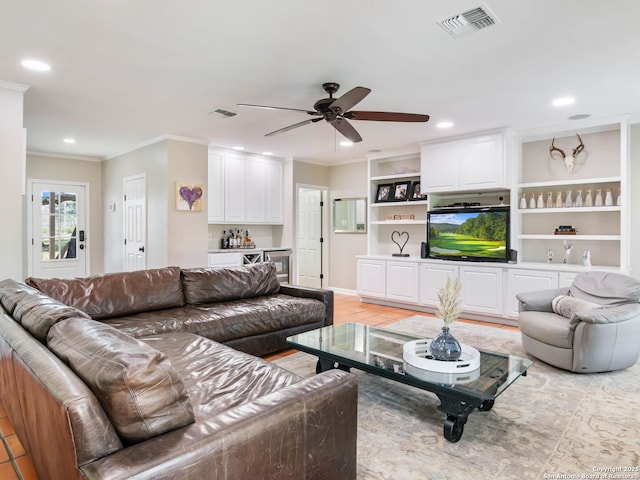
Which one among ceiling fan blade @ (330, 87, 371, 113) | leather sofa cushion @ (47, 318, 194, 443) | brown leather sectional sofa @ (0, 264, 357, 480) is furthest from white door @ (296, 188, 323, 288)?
leather sofa cushion @ (47, 318, 194, 443)

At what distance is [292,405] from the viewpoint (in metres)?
1.36

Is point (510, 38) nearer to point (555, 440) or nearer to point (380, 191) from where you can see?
point (555, 440)

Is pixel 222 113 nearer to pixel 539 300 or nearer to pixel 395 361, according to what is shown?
pixel 395 361

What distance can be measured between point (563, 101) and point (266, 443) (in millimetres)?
4356

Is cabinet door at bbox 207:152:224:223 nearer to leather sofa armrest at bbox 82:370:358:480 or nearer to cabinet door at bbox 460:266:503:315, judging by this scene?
cabinet door at bbox 460:266:503:315

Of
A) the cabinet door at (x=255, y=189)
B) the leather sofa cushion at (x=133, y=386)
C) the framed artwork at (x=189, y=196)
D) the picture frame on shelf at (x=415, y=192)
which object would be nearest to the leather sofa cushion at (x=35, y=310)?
the leather sofa cushion at (x=133, y=386)

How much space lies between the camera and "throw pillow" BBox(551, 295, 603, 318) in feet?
11.1

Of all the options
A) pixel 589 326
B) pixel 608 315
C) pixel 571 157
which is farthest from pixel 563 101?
pixel 589 326

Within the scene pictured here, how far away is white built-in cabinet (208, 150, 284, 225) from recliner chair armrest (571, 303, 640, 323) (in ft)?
16.2

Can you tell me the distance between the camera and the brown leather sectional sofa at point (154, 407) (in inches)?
42.4

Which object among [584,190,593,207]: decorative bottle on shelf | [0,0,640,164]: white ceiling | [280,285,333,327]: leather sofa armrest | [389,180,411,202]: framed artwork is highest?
[0,0,640,164]: white ceiling

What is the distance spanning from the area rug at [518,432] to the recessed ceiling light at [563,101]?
8.63ft

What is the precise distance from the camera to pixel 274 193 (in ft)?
23.1

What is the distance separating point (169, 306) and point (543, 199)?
4863mm
